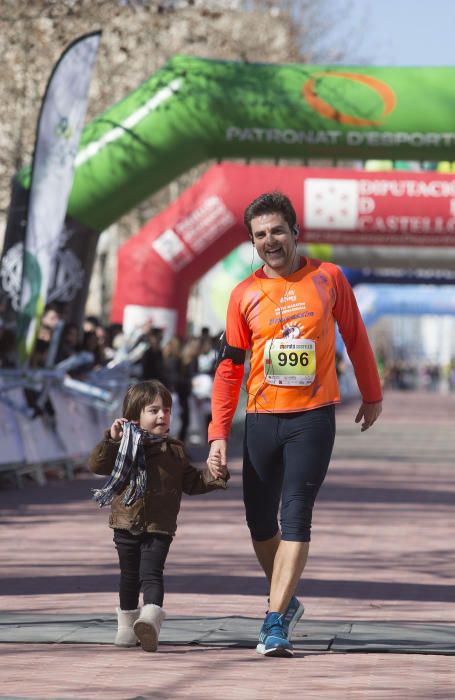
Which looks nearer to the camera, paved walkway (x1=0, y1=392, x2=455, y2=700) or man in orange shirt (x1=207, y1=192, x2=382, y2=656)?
paved walkway (x1=0, y1=392, x2=455, y2=700)

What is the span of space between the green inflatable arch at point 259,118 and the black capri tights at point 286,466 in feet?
38.7

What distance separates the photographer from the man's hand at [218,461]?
6863 millimetres

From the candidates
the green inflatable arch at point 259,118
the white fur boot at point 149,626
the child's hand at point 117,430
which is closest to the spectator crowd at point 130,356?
the green inflatable arch at point 259,118

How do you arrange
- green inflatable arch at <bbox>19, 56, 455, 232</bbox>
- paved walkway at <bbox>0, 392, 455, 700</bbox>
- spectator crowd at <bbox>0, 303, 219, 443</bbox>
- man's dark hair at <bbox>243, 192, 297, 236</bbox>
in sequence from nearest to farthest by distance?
paved walkway at <bbox>0, 392, 455, 700</bbox>
man's dark hair at <bbox>243, 192, 297, 236</bbox>
spectator crowd at <bbox>0, 303, 219, 443</bbox>
green inflatable arch at <bbox>19, 56, 455, 232</bbox>

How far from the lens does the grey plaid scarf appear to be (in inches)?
272

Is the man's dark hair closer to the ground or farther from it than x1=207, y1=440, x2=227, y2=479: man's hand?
farther from it

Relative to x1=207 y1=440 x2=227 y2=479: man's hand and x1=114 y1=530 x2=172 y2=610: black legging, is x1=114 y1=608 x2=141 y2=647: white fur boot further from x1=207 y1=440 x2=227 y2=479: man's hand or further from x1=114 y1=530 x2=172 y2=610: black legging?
x1=207 y1=440 x2=227 y2=479: man's hand

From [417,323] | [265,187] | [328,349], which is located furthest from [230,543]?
[417,323]

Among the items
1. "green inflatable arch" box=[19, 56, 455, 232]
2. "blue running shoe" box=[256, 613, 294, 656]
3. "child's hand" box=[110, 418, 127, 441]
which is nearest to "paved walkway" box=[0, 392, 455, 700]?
"blue running shoe" box=[256, 613, 294, 656]

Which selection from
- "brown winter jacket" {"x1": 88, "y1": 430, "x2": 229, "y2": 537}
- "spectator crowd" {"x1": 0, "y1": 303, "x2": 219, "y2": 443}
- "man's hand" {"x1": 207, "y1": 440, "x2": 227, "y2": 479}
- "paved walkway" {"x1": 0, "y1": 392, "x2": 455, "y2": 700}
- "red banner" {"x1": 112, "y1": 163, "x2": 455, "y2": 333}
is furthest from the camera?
"red banner" {"x1": 112, "y1": 163, "x2": 455, "y2": 333}

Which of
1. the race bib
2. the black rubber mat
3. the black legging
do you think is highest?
the race bib

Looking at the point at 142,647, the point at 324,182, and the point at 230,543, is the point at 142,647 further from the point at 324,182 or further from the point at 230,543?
the point at 324,182

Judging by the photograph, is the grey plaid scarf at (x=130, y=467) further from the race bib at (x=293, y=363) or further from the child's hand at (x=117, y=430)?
the race bib at (x=293, y=363)

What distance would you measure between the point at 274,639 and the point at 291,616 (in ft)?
0.71
